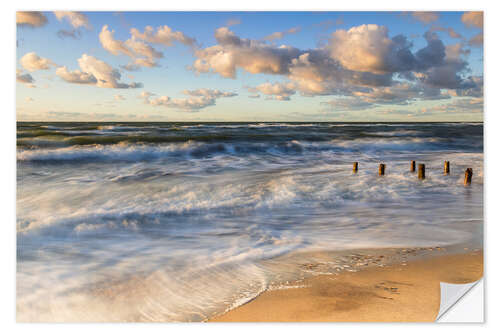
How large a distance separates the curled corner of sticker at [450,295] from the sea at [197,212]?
0.41 metres

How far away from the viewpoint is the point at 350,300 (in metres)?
2.08

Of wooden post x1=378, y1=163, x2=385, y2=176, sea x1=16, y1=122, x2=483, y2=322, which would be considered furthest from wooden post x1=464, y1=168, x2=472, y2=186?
wooden post x1=378, y1=163, x2=385, y2=176

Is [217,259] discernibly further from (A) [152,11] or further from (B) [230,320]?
(A) [152,11]

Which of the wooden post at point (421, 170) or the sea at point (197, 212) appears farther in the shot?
the wooden post at point (421, 170)

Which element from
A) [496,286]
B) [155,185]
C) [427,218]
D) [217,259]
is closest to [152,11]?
[155,185]

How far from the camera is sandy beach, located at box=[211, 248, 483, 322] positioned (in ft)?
6.75

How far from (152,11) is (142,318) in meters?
2.39

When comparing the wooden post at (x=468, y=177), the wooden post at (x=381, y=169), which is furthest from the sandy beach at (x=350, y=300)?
the wooden post at (x=381, y=169)

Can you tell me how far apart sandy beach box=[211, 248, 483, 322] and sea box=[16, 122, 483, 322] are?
0.11m

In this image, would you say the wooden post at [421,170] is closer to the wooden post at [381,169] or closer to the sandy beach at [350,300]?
the wooden post at [381,169]

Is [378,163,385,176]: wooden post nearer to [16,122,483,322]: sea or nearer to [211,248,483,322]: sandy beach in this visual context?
[16,122,483,322]: sea

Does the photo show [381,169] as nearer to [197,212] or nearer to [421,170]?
[421,170]

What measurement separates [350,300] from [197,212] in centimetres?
165

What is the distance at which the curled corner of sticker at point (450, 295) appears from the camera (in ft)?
7.22
